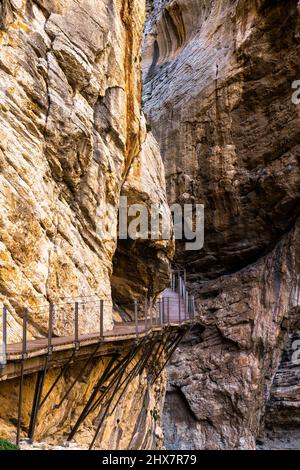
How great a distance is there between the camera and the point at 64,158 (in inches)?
355

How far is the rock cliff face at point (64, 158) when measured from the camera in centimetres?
755

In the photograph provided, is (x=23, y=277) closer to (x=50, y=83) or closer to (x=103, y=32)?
(x=50, y=83)

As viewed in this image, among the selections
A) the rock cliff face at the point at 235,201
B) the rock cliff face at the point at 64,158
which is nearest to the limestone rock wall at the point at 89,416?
the rock cliff face at the point at 64,158

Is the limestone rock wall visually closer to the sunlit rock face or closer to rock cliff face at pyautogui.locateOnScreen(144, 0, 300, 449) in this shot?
the sunlit rock face

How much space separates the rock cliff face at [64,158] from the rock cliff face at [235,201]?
7.52m

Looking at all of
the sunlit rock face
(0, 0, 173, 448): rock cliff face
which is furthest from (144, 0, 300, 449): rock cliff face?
the sunlit rock face

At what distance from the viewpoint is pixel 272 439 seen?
19516mm

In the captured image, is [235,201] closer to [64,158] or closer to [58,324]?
[64,158]

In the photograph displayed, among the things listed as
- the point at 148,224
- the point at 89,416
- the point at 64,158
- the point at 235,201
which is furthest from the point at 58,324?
the point at 235,201

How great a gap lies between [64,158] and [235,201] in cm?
1342

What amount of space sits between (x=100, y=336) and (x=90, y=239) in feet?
9.66

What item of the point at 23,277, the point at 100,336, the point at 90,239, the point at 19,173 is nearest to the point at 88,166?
the point at 90,239

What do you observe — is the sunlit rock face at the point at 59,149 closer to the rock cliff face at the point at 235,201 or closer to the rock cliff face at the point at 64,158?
the rock cliff face at the point at 64,158

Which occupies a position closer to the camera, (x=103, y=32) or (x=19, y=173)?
(x=19, y=173)
